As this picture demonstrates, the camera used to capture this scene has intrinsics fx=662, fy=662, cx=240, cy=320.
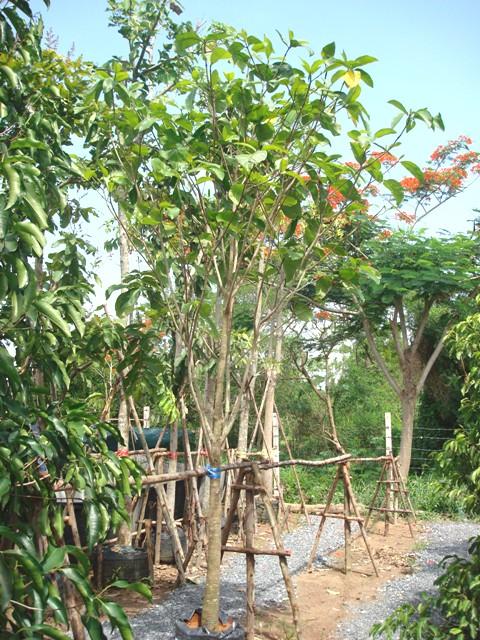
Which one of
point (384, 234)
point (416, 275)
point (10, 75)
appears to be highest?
point (384, 234)

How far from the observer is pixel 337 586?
20.8 ft

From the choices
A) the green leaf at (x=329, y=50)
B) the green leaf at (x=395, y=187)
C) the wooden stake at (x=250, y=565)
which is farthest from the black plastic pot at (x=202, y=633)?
the green leaf at (x=329, y=50)

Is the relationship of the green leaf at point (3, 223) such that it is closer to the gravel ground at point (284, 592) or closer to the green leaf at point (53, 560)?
the green leaf at point (53, 560)

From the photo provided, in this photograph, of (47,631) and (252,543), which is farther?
(252,543)

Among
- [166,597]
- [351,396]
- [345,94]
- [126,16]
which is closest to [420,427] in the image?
[351,396]

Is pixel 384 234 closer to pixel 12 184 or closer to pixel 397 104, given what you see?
pixel 397 104

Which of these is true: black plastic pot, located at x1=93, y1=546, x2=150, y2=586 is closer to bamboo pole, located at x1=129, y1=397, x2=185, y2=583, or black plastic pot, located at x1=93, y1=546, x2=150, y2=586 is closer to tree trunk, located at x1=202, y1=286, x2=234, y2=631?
bamboo pole, located at x1=129, y1=397, x2=185, y2=583

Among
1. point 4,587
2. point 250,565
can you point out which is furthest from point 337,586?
point 4,587

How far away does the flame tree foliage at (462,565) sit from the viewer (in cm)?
373

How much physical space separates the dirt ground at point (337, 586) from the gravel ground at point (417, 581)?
101mm

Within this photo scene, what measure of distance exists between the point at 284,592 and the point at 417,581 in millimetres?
1488

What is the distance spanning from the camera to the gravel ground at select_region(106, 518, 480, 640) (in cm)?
487

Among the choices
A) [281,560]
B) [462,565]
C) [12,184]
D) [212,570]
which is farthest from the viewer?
[281,560]

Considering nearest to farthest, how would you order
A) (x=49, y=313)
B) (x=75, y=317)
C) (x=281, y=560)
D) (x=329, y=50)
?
1. (x=49, y=313)
2. (x=75, y=317)
3. (x=329, y=50)
4. (x=281, y=560)
